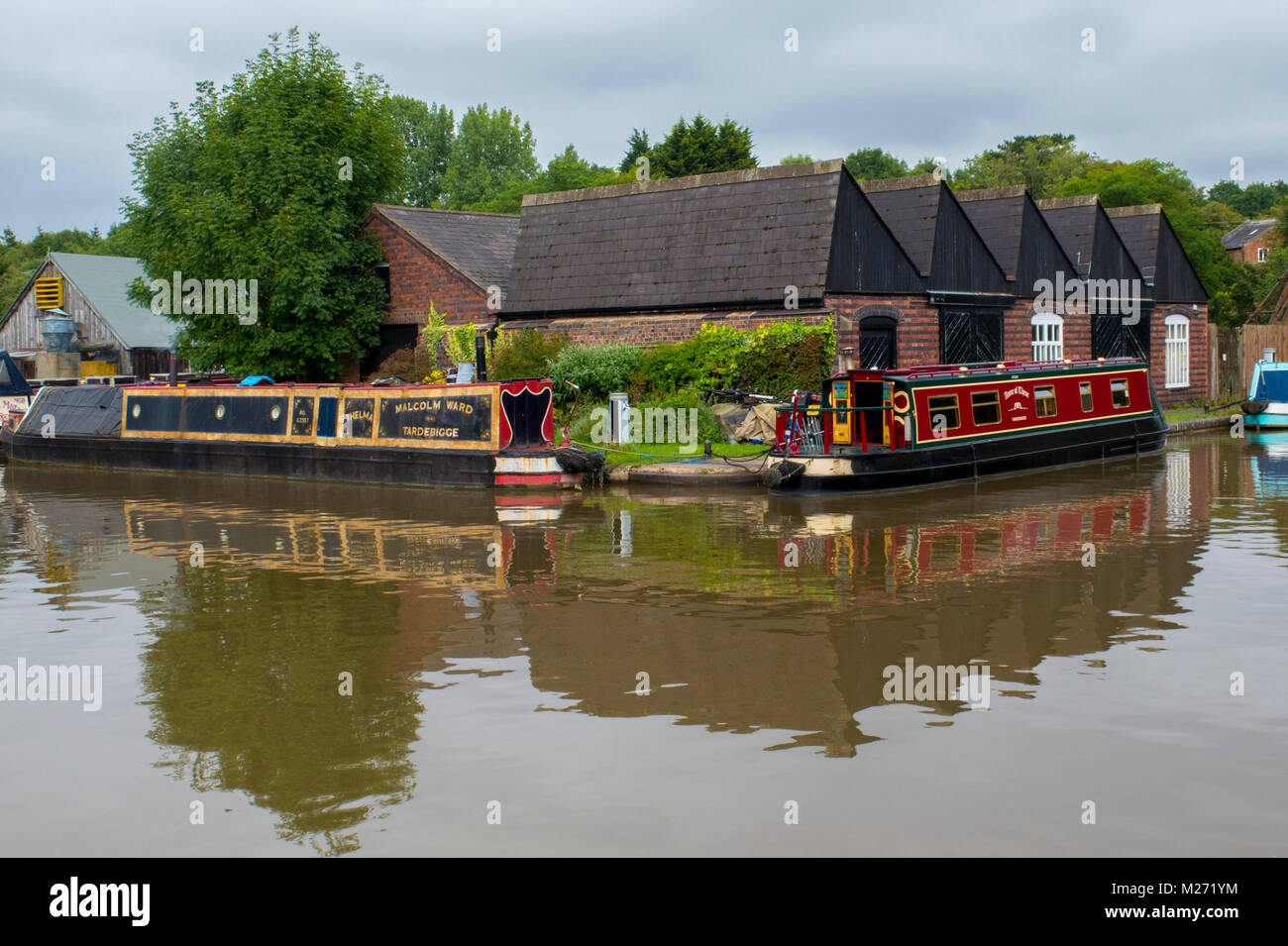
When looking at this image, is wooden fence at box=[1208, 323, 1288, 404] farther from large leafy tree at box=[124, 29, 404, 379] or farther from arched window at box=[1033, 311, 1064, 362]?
large leafy tree at box=[124, 29, 404, 379]

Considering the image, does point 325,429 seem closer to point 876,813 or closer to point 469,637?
point 469,637

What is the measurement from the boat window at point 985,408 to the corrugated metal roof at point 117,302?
100 feet

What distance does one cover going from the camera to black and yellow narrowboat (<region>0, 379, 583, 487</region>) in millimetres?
18359

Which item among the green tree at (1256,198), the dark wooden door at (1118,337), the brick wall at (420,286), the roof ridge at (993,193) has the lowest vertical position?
the dark wooden door at (1118,337)

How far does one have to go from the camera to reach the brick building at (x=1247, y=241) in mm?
75781

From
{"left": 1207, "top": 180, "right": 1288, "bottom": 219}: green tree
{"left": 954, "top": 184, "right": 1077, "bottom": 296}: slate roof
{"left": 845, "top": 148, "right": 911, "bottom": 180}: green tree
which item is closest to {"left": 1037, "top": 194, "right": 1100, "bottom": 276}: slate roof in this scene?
{"left": 954, "top": 184, "right": 1077, "bottom": 296}: slate roof

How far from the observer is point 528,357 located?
23625mm

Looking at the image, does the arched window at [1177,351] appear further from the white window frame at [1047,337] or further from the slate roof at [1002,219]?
the slate roof at [1002,219]

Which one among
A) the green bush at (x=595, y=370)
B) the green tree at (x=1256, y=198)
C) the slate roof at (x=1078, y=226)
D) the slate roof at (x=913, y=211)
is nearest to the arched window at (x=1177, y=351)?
the slate roof at (x=1078, y=226)

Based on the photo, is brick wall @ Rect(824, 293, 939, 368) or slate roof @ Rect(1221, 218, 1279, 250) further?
slate roof @ Rect(1221, 218, 1279, 250)

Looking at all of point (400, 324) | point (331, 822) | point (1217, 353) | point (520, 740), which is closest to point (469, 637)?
point (520, 740)

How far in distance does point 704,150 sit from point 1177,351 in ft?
68.6

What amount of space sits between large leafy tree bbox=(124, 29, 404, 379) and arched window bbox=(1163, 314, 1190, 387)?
19.7 m

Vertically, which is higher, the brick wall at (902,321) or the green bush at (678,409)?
the brick wall at (902,321)
